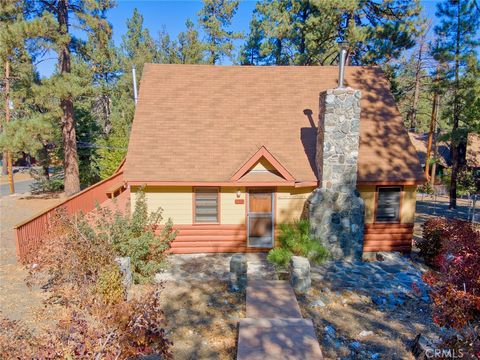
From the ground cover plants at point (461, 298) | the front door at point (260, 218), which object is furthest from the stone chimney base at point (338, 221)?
the ground cover plants at point (461, 298)

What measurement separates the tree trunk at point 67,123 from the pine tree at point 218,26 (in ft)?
48.7

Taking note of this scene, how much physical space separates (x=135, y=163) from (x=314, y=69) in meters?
8.08

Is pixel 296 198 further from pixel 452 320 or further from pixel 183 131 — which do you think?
pixel 452 320

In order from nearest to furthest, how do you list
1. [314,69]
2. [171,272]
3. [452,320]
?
[452,320] → [171,272] → [314,69]

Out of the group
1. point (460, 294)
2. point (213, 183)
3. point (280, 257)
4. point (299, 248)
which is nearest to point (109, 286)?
point (213, 183)

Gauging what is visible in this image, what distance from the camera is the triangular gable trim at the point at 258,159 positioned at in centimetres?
956

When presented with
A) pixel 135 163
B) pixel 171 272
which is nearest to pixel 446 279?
pixel 171 272

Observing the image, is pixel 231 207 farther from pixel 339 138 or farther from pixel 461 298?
pixel 461 298

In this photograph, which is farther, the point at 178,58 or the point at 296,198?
the point at 178,58

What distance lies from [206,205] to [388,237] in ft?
19.5

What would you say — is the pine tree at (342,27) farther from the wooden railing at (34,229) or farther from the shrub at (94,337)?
the shrub at (94,337)

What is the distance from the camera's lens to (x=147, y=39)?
3253 cm

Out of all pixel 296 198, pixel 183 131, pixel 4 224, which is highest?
pixel 183 131

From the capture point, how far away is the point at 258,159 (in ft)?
31.7
